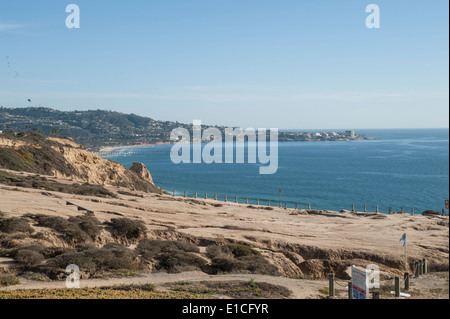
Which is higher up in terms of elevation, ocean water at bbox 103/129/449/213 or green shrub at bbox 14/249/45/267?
green shrub at bbox 14/249/45/267

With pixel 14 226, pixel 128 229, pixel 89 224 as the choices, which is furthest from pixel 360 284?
pixel 14 226

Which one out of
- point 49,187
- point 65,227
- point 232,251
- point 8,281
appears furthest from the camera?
point 49,187

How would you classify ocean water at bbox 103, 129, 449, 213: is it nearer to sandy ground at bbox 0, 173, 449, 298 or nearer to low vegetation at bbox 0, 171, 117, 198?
sandy ground at bbox 0, 173, 449, 298

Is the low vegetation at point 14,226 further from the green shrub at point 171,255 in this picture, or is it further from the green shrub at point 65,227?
the green shrub at point 171,255

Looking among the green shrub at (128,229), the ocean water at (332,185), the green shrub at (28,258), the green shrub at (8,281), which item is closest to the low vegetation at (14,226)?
the green shrub at (28,258)

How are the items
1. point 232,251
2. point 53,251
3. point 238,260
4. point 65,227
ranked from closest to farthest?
1. point 53,251
2. point 238,260
3. point 65,227
4. point 232,251

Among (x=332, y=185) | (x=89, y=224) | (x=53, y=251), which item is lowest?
(x=332, y=185)

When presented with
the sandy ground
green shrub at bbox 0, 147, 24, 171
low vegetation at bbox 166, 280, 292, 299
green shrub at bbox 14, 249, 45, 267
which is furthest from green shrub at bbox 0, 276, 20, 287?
green shrub at bbox 0, 147, 24, 171

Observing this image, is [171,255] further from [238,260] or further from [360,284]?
[360,284]
